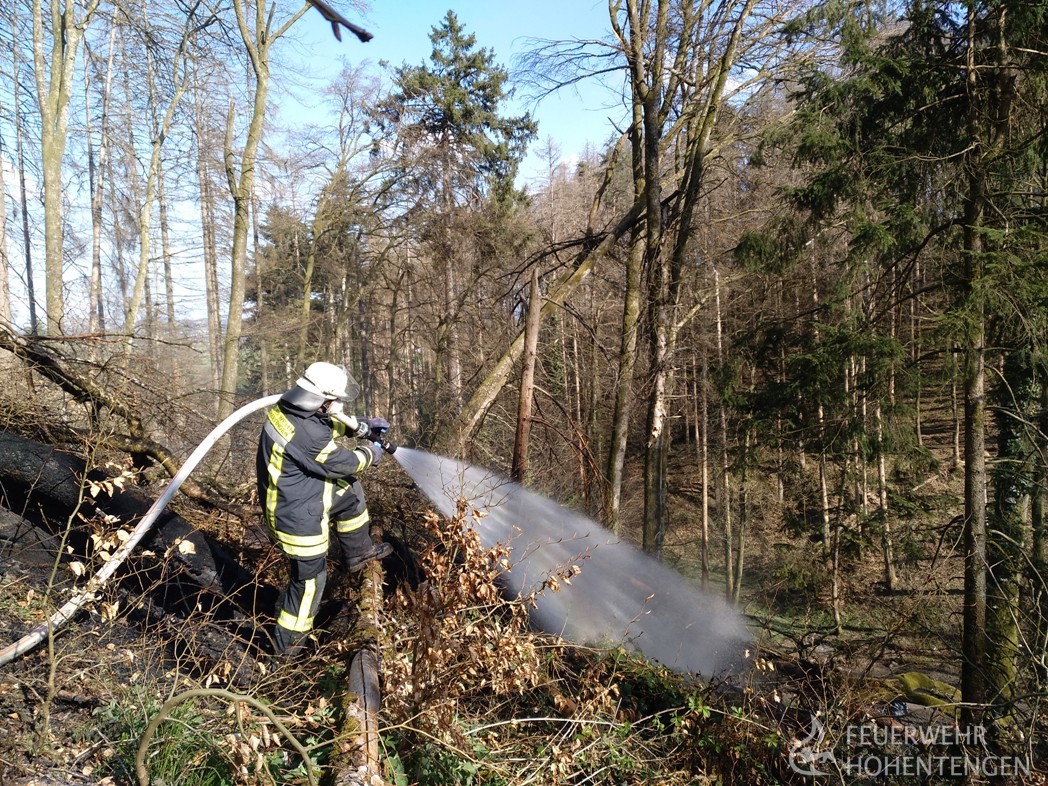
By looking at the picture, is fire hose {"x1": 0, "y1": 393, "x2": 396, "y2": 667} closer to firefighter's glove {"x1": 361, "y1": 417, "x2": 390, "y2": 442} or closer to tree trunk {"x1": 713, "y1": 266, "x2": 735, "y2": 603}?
firefighter's glove {"x1": 361, "y1": 417, "x2": 390, "y2": 442}

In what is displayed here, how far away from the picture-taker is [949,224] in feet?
27.1

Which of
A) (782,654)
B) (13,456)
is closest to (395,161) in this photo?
(13,456)

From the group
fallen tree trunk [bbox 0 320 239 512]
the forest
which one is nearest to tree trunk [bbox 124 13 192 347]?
the forest

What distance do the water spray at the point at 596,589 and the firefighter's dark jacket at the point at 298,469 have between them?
0.96 meters

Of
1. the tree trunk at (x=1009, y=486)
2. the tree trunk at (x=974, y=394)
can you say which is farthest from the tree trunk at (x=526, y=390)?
the tree trunk at (x=1009, y=486)

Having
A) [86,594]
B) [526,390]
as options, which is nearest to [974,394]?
[526,390]

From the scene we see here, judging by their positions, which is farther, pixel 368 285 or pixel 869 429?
pixel 368 285

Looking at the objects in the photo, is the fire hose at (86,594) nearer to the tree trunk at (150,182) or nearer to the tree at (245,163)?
the tree at (245,163)

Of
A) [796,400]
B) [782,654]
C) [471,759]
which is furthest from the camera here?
[796,400]

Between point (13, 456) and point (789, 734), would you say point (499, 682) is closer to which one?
point (789, 734)

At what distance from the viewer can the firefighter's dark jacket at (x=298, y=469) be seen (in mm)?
4777

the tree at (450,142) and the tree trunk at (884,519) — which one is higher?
the tree at (450,142)

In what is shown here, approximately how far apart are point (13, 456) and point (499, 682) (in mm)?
3989

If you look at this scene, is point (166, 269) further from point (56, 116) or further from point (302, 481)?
point (302, 481)
